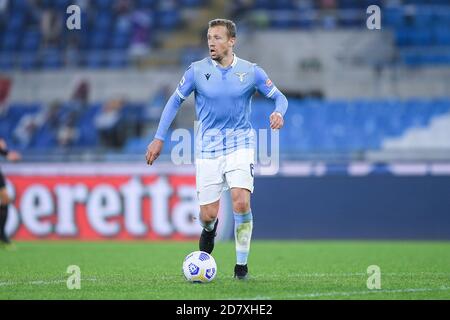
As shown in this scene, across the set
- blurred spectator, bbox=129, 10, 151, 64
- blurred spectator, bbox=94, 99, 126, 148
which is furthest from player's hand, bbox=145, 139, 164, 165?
blurred spectator, bbox=129, 10, 151, 64

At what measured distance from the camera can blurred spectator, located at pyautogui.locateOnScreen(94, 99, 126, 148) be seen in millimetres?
20641

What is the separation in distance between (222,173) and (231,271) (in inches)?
60.5

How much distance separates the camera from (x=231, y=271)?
34.0 feet

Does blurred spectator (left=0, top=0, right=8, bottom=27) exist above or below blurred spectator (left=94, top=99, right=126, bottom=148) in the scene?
above

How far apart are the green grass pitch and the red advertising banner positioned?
1.25 m

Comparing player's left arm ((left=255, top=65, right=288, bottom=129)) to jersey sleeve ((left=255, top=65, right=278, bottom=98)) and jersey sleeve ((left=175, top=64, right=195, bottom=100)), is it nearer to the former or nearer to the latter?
jersey sleeve ((left=255, top=65, right=278, bottom=98))

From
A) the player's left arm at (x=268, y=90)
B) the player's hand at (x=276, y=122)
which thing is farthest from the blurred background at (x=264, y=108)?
the player's hand at (x=276, y=122)

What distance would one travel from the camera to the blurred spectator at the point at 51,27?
23281 millimetres

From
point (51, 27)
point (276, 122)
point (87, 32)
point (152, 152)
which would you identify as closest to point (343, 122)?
point (87, 32)

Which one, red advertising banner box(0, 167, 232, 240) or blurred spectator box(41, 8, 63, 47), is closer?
red advertising banner box(0, 167, 232, 240)

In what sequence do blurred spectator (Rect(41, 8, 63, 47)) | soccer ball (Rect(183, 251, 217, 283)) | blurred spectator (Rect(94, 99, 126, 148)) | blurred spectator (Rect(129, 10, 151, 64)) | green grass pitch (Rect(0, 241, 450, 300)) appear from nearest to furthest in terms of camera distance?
green grass pitch (Rect(0, 241, 450, 300)), soccer ball (Rect(183, 251, 217, 283)), blurred spectator (Rect(94, 99, 126, 148)), blurred spectator (Rect(129, 10, 151, 64)), blurred spectator (Rect(41, 8, 63, 47))

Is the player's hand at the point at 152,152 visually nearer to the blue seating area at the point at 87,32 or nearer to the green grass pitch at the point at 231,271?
the green grass pitch at the point at 231,271
